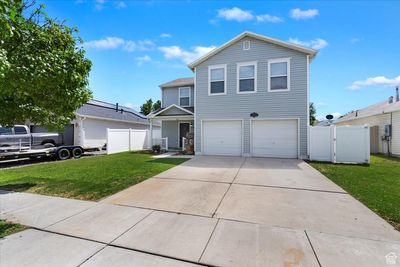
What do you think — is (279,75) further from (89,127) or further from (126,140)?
(89,127)

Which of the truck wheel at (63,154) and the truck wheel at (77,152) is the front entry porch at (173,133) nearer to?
the truck wheel at (77,152)

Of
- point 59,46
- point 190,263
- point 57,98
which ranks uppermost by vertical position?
point 59,46

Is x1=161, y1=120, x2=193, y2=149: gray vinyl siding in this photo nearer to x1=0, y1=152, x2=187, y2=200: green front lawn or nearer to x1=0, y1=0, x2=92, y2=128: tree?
x1=0, y1=152, x2=187, y2=200: green front lawn

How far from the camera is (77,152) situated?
570 inches

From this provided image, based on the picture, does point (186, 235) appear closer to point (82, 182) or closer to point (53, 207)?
point (53, 207)

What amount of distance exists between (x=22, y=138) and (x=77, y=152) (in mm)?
3093

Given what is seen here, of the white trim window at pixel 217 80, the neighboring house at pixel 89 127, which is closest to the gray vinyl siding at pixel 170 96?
the neighboring house at pixel 89 127

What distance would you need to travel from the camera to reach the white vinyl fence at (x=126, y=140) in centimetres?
1596

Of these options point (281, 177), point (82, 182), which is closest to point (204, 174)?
point (281, 177)

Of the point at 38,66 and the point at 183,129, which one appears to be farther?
the point at 183,129

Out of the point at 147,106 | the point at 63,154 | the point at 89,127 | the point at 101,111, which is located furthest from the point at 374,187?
the point at 147,106

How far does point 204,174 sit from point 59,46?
19.5 feet

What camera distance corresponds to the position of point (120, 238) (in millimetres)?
3418

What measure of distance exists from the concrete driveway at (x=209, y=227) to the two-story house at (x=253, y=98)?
238 inches
